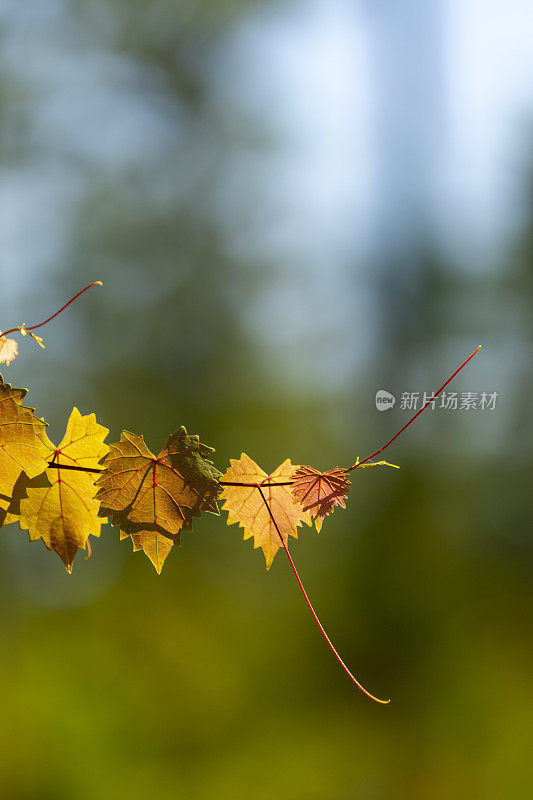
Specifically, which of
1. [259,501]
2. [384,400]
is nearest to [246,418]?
[384,400]

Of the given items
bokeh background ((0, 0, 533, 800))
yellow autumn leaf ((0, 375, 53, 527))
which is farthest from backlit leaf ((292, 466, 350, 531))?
bokeh background ((0, 0, 533, 800))

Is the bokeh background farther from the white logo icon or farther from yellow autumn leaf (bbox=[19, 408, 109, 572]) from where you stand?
yellow autumn leaf (bbox=[19, 408, 109, 572])

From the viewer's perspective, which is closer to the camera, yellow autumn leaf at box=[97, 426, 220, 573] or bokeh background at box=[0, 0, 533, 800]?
yellow autumn leaf at box=[97, 426, 220, 573]

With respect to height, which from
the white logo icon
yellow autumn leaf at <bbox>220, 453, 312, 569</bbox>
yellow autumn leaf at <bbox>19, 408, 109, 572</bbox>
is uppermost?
the white logo icon

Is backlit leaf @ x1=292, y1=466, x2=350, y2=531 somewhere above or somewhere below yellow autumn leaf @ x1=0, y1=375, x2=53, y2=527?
above

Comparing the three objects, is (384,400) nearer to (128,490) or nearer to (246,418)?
(246,418)

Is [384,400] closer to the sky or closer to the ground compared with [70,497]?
closer to the sky

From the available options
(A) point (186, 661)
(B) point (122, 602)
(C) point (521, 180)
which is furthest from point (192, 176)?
(A) point (186, 661)
